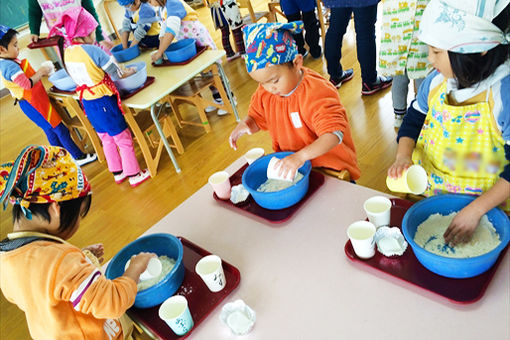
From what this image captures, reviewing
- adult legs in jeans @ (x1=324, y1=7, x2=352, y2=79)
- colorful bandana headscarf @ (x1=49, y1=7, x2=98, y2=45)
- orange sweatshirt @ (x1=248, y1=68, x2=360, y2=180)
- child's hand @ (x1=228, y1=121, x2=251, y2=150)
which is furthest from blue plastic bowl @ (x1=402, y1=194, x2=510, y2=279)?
colorful bandana headscarf @ (x1=49, y1=7, x2=98, y2=45)

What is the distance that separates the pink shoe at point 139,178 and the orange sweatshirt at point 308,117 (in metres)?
1.62

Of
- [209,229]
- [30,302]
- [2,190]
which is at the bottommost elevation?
[209,229]

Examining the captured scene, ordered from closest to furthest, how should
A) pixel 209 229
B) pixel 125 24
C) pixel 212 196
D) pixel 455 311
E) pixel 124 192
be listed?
pixel 455 311
pixel 209 229
pixel 212 196
pixel 124 192
pixel 125 24

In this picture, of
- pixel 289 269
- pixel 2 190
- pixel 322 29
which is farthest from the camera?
pixel 322 29

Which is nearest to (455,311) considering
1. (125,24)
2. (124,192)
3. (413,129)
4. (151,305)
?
(413,129)

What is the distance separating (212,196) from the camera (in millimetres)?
1332

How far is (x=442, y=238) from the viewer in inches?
35.4

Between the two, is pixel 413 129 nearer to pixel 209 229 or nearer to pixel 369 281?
pixel 369 281

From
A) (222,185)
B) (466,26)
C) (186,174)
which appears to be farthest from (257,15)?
(466,26)

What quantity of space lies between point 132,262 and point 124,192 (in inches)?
76.9

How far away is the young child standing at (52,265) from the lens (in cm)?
89

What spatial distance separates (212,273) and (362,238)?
387 millimetres

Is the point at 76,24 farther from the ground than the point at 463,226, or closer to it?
farther from the ground

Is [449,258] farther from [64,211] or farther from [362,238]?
[64,211]
